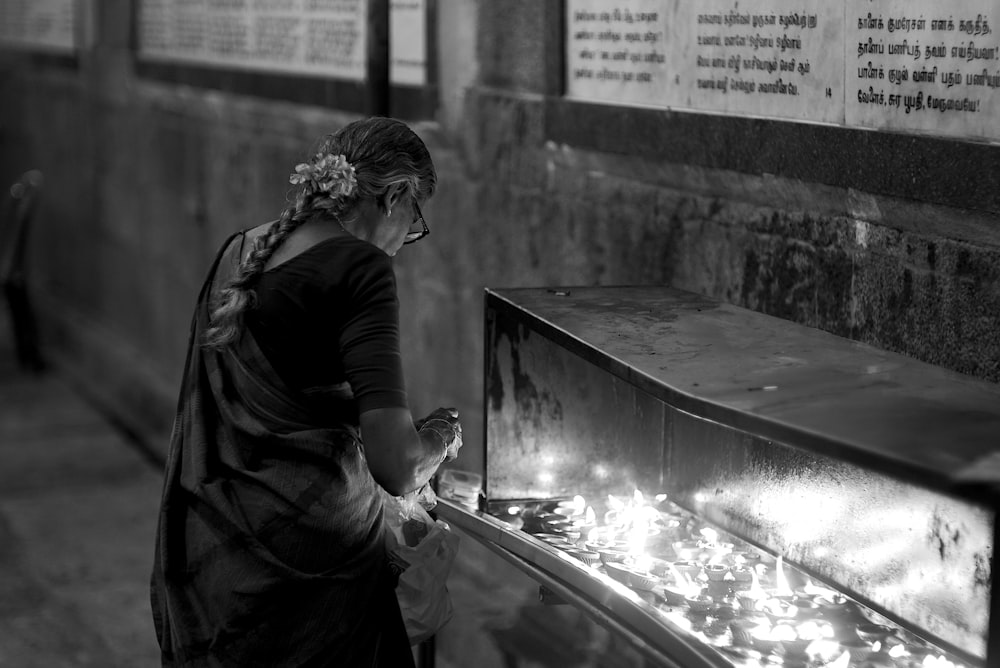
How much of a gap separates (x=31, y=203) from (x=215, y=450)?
6776 millimetres

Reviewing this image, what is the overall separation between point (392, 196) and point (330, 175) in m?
0.12

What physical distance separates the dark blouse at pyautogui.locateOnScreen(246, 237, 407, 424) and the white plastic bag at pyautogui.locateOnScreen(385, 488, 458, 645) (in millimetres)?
407

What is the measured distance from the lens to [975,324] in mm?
2707

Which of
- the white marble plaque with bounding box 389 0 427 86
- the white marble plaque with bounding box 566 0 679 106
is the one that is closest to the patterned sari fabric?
the white marble plaque with bounding box 566 0 679 106

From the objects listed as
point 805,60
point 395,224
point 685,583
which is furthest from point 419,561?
point 805,60

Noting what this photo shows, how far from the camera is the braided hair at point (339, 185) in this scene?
2.67 m

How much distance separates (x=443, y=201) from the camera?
5035mm

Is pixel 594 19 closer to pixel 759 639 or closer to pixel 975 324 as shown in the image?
pixel 975 324

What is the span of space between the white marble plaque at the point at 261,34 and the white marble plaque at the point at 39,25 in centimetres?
150

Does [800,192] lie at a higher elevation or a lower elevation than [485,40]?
lower

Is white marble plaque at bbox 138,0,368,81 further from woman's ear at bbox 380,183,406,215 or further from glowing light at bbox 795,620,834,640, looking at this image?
glowing light at bbox 795,620,834,640

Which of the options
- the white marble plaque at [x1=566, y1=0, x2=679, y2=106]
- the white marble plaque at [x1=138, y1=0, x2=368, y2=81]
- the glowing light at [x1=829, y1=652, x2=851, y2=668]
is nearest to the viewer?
the glowing light at [x1=829, y1=652, x2=851, y2=668]

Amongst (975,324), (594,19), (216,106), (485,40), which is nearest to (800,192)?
(975,324)

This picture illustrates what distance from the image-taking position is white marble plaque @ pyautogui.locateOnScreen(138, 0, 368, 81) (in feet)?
18.6
